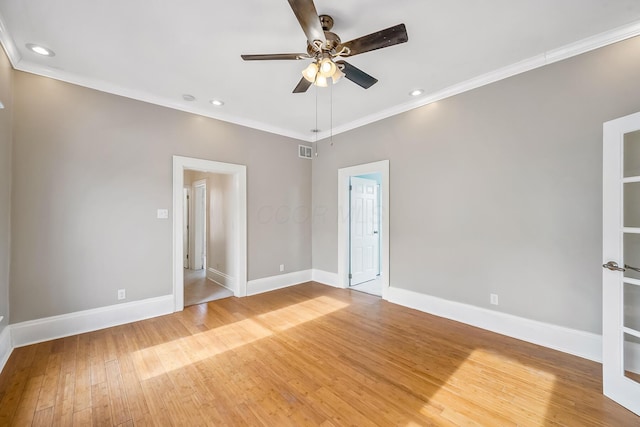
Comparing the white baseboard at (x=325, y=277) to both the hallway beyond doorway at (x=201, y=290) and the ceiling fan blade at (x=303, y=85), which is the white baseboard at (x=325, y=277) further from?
the ceiling fan blade at (x=303, y=85)

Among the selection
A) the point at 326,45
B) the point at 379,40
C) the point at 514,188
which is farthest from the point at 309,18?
the point at 514,188

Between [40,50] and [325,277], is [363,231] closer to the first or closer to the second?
[325,277]

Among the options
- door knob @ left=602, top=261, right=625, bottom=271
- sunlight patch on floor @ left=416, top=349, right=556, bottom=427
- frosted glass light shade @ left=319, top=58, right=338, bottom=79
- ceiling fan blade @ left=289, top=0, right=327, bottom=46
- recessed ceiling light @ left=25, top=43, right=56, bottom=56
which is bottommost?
sunlight patch on floor @ left=416, top=349, right=556, bottom=427

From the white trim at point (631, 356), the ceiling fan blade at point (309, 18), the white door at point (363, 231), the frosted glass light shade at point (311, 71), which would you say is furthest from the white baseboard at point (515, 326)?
the ceiling fan blade at point (309, 18)

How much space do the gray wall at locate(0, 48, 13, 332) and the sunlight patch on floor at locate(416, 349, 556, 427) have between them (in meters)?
3.84

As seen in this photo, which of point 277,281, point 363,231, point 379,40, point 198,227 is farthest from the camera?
point 198,227

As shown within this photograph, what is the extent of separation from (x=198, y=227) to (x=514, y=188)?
621 cm

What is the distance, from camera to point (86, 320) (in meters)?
2.94

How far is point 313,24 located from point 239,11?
2.33 feet

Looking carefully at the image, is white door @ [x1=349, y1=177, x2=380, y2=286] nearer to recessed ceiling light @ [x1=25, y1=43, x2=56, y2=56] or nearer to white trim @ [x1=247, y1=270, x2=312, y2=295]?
white trim @ [x1=247, y1=270, x2=312, y2=295]

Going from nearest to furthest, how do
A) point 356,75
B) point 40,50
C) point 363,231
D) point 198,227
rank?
point 356,75, point 40,50, point 363,231, point 198,227

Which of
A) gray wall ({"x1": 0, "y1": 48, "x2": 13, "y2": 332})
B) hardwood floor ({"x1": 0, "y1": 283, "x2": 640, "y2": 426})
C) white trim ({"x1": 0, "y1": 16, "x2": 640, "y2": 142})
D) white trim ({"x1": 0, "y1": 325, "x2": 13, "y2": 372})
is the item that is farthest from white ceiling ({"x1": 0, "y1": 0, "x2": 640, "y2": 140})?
hardwood floor ({"x1": 0, "y1": 283, "x2": 640, "y2": 426})

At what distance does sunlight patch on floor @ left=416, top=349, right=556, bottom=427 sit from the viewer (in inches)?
67.7

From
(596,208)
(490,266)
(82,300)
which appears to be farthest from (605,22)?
(82,300)
